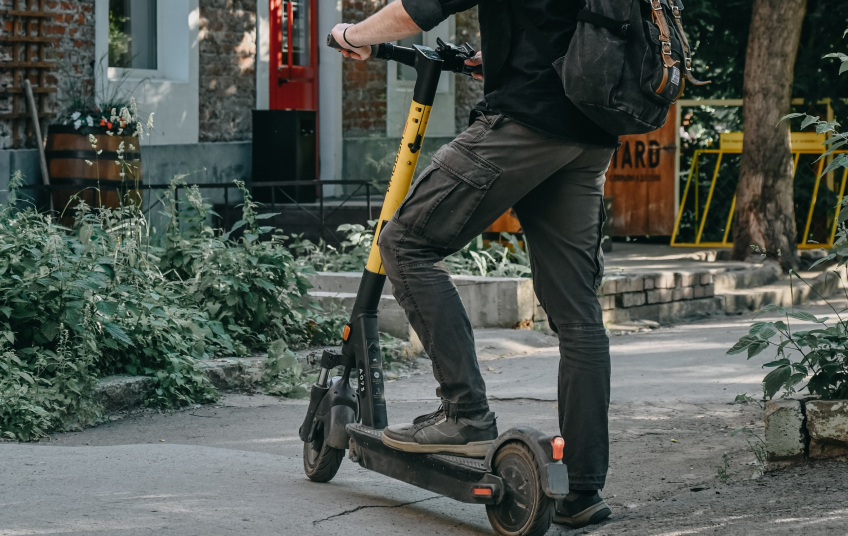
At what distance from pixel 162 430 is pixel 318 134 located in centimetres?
849

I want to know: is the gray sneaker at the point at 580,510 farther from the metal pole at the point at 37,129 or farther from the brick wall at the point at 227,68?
the brick wall at the point at 227,68

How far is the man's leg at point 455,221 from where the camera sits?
2.84 m

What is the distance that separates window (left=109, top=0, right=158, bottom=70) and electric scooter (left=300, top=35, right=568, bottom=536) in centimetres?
748

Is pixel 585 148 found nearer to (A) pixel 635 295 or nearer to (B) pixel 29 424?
(B) pixel 29 424

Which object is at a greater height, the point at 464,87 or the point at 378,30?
the point at 464,87

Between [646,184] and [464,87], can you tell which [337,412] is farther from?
[464,87]

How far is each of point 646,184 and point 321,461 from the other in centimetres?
962

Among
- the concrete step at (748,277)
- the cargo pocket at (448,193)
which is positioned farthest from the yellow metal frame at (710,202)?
the cargo pocket at (448,193)

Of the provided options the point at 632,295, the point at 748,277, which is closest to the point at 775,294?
the point at 748,277

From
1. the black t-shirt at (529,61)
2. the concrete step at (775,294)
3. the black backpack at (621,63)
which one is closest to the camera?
the black backpack at (621,63)

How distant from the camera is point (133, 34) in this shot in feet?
34.8

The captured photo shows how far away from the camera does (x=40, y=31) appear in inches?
369

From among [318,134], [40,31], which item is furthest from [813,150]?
[40,31]

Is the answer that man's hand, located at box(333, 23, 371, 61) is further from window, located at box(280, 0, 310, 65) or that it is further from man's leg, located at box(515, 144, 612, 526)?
window, located at box(280, 0, 310, 65)
